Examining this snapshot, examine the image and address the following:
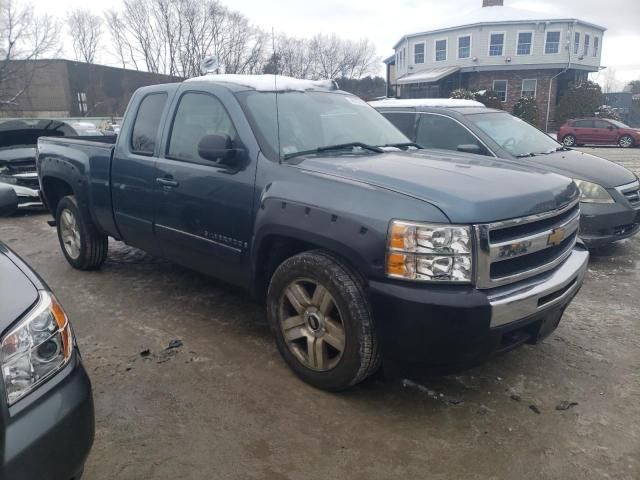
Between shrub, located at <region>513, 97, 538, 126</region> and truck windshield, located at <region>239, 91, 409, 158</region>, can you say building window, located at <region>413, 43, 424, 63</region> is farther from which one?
truck windshield, located at <region>239, 91, 409, 158</region>

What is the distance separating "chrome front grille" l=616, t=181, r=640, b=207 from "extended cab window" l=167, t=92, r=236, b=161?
14.4ft

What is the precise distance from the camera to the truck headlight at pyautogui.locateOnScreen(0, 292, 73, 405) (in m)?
1.68

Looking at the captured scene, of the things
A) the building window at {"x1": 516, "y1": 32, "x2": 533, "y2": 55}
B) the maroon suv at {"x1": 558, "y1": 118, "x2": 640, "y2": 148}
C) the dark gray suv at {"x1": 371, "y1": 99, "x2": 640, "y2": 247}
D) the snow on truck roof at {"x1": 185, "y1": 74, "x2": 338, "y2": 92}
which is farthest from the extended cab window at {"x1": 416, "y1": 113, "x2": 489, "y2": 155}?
the building window at {"x1": 516, "y1": 32, "x2": 533, "y2": 55}

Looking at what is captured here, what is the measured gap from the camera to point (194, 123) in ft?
12.9

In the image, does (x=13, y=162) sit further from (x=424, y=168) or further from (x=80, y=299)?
(x=424, y=168)

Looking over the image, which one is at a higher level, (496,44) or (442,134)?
(496,44)

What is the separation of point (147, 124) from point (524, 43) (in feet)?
114

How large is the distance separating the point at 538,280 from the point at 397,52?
42438 mm

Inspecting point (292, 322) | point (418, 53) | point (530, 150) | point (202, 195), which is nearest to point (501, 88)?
point (418, 53)

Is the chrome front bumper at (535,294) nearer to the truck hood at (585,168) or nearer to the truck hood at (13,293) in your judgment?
the truck hood at (13,293)

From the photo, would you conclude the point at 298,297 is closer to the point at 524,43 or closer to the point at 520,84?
the point at 520,84

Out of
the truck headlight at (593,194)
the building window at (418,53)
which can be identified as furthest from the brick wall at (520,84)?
the truck headlight at (593,194)

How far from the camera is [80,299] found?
462 cm

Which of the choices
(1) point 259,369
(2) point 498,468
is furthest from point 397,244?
(1) point 259,369
